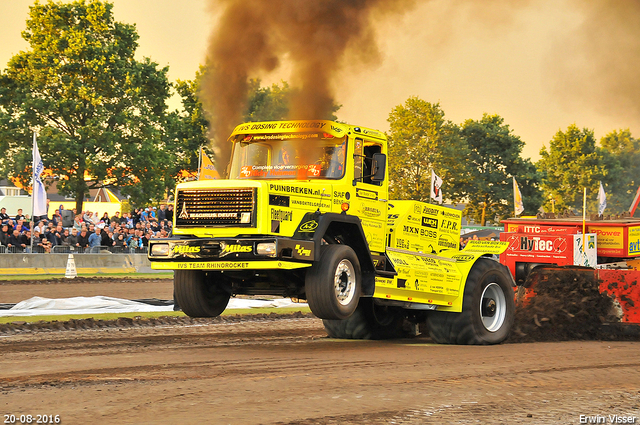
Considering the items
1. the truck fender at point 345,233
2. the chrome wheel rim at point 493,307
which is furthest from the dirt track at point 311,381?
the truck fender at point 345,233

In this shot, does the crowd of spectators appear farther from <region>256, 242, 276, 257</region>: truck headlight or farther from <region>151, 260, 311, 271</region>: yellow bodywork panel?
<region>256, 242, 276, 257</region>: truck headlight

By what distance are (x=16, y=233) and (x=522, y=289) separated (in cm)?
1801

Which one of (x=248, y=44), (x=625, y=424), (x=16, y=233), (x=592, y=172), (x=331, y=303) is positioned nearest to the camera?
(x=625, y=424)

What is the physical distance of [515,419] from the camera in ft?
22.7

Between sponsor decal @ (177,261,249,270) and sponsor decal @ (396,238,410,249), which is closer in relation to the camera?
sponsor decal @ (177,261,249,270)

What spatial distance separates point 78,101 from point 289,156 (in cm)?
Result: 3643

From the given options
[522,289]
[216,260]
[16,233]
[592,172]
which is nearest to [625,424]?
[216,260]

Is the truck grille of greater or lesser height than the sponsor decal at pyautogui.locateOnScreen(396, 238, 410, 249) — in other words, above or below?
above

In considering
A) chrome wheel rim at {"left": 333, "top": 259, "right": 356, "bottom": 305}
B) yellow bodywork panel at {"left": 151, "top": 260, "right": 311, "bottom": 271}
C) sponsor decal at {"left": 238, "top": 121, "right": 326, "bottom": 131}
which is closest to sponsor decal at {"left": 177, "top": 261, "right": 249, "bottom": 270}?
yellow bodywork panel at {"left": 151, "top": 260, "right": 311, "bottom": 271}

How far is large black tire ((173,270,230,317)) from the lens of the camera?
11.4m

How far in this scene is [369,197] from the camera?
11.6 metres

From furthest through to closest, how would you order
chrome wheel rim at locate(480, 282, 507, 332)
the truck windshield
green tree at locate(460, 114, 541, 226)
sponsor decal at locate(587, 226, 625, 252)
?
green tree at locate(460, 114, 541, 226)
sponsor decal at locate(587, 226, 625, 252)
chrome wheel rim at locate(480, 282, 507, 332)
the truck windshield

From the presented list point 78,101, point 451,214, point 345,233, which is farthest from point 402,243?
point 78,101

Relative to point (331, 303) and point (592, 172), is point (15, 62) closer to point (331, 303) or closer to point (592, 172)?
point (331, 303)
